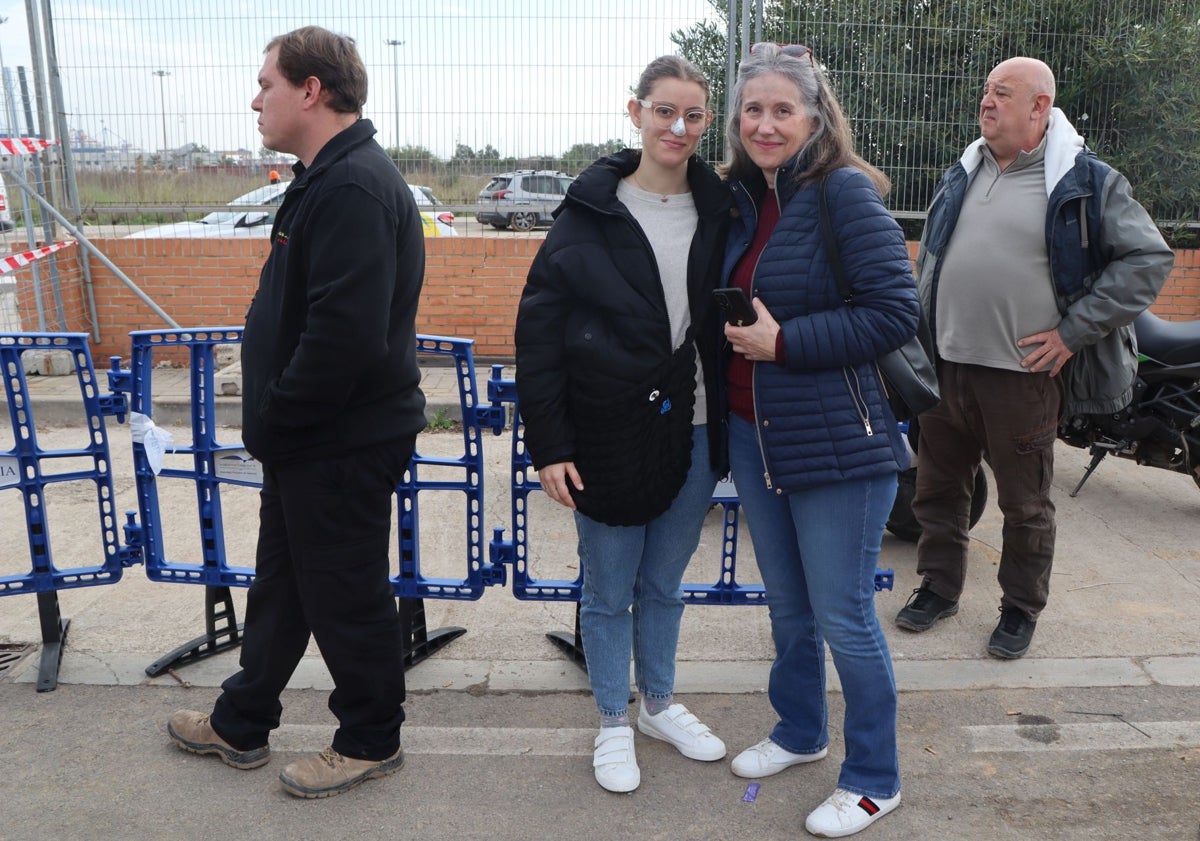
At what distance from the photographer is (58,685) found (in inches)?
150

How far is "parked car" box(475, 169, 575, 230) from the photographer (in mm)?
8180

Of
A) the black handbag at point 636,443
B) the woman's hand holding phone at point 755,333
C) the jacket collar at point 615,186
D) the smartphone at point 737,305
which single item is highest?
the jacket collar at point 615,186

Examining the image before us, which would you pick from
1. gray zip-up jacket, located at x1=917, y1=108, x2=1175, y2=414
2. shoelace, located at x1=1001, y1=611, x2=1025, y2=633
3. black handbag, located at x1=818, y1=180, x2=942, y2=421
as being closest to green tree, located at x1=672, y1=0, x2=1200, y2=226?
gray zip-up jacket, located at x1=917, y1=108, x2=1175, y2=414

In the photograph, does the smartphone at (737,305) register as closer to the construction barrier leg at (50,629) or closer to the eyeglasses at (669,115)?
the eyeglasses at (669,115)

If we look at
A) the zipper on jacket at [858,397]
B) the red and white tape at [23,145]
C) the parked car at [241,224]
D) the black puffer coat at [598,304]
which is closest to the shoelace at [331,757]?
the black puffer coat at [598,304]

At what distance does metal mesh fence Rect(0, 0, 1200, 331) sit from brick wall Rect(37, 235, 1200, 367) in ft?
0.64

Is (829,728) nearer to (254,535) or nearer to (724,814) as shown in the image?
(724,814)

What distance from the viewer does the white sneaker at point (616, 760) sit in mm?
3227

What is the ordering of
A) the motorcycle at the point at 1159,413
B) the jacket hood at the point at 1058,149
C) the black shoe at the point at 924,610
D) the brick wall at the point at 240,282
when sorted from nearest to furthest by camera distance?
the jacket hood at the point at 1058,149 < the black shoe at the point at 924,610 < the motorcycle at the point at 1159,413 < the brick wall at the point at 240,282

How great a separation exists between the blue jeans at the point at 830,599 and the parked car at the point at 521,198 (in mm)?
5412

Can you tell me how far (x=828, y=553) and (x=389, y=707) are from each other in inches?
54.3

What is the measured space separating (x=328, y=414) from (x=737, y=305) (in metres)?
1.12

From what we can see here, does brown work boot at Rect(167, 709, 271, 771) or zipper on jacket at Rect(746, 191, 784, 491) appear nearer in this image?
zipper on jacket at Rect(746, 191, 784, 491)

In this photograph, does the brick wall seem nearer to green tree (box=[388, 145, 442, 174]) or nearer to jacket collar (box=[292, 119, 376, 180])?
green tree (box=[388, 145, 442, 174])
